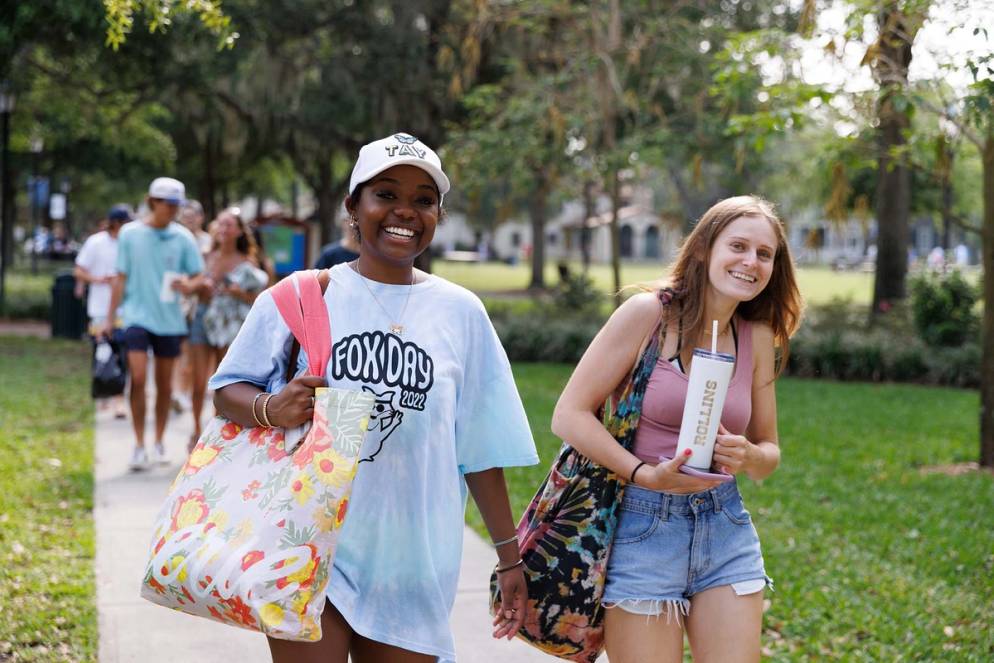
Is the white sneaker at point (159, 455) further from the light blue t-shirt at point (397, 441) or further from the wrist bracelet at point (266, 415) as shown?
the wrist bracelet at point (266, 415)

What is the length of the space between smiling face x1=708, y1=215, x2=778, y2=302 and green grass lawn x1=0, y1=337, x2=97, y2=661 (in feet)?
9.63

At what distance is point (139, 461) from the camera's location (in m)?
8.16

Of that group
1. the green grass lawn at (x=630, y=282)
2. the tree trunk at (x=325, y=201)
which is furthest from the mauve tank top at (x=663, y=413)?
the tree trunk at (x=325, y=201)

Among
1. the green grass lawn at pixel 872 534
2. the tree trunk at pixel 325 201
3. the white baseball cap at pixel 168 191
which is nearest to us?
the green grass lawn at pixel 872 534

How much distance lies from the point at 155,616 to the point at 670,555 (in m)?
2.94

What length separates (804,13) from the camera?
725 cm

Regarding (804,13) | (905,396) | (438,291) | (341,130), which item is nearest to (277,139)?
(341,130)

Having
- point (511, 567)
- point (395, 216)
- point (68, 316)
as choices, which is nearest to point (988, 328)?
point (511, 567)

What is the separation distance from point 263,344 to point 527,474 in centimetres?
595

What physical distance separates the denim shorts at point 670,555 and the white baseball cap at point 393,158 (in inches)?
38.3

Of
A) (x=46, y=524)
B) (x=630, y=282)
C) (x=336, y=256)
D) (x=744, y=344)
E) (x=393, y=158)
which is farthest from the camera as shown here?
(x=630, y=282)

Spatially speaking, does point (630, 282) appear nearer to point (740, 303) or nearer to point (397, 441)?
point (740, 303)

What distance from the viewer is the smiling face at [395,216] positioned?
2.80 metres

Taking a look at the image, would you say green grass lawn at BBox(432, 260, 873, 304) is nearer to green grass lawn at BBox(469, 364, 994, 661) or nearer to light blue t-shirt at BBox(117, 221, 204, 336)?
green grass lawn at BBox(469, 364, 994, 661)
